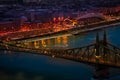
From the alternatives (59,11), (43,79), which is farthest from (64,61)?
(59,11)

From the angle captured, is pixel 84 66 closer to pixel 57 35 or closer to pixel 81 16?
pixel 57 35

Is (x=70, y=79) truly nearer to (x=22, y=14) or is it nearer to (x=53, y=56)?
(x=53, y=56)

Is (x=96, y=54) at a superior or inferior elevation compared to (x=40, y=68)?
superior

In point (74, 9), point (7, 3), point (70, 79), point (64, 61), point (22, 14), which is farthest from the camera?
point (7, 3)

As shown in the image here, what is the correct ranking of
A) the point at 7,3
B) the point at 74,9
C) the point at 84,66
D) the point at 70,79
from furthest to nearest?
1. the point at 7,3
2. the point at 74,9
3. the point at 84,66
4. the point at 70,79

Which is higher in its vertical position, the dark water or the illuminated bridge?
the illuminated bridge

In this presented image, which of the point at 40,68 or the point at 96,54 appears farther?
the point at 40,68

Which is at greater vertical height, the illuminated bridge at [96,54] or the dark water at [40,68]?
the illuminated bridge at [96,54]

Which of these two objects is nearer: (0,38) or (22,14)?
(0,38)

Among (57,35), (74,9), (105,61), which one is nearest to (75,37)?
(57,35)
